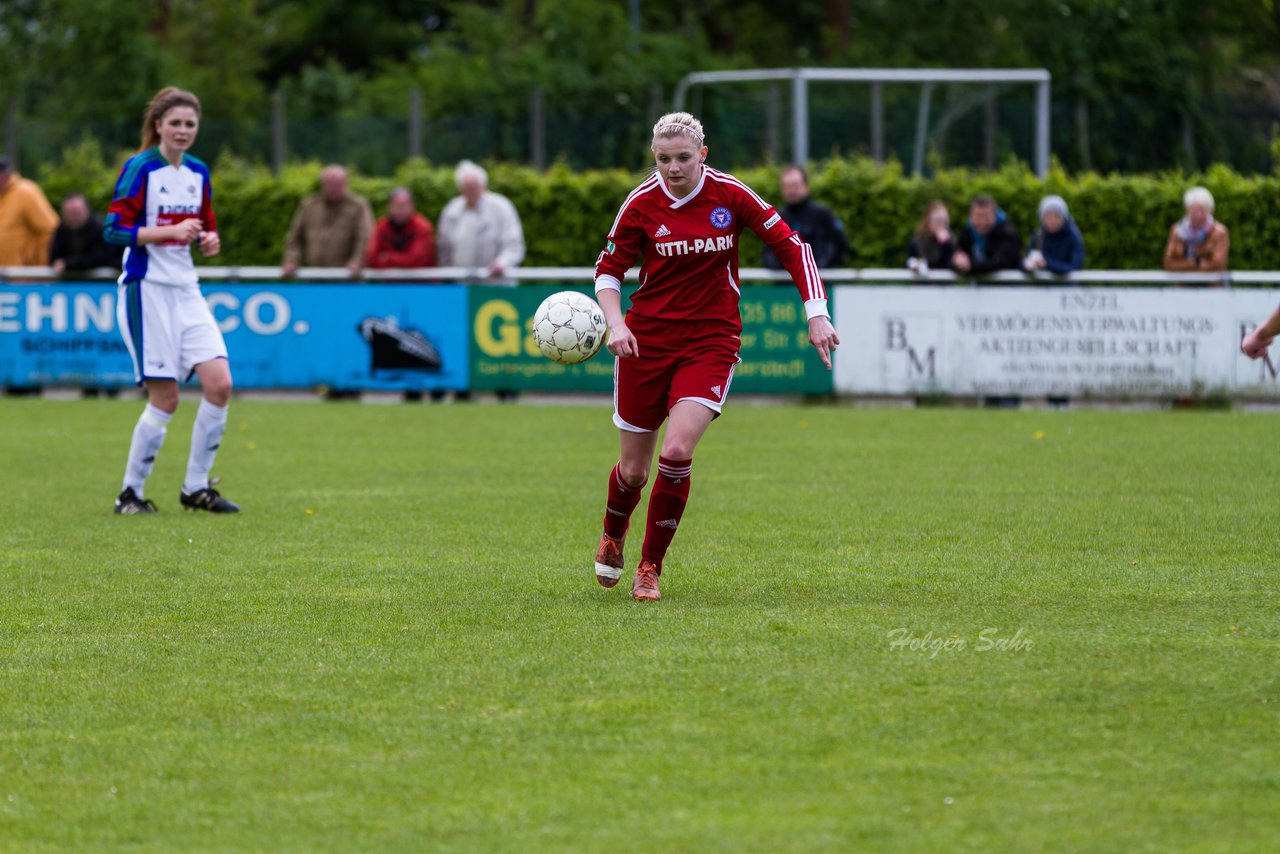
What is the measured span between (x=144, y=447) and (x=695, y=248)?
4.51 meters

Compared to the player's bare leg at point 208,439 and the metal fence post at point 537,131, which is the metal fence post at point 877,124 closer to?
the metal fence post at point 537,131

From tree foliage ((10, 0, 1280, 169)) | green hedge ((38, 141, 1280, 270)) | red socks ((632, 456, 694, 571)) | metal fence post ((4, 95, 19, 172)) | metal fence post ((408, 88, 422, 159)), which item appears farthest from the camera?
tree foliage ((10, 0, 1280, 169))

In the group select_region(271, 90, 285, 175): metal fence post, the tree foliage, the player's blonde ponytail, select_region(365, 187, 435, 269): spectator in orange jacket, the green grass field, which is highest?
the tree foliage

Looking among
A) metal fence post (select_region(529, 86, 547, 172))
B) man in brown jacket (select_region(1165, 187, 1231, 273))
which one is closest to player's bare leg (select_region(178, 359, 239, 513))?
man in brown jacket (select_region(1165, 187, 1231, 273))

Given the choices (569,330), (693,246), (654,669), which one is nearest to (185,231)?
(569,330)

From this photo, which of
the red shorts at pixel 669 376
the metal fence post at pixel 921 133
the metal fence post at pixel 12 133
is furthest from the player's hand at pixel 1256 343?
the metal fence post at pixel 12 133

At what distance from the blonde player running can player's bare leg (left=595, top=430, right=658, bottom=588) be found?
3.50 metres

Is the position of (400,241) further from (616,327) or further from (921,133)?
(921,133)

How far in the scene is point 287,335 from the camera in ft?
62.6

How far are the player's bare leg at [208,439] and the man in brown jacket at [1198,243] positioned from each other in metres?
9.93

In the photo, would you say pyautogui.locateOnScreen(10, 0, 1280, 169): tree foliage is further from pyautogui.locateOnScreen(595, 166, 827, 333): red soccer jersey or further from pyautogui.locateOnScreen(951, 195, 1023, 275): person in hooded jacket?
pyautogui.locateOnScreen(595, 166, 827, 333): red soccer jersey

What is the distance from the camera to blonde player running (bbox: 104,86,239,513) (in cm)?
1070

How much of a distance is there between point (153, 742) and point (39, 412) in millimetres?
12865

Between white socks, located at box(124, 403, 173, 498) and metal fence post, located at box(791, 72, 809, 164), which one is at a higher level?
metal fence post, located at box(791, 72, 809, 164)
